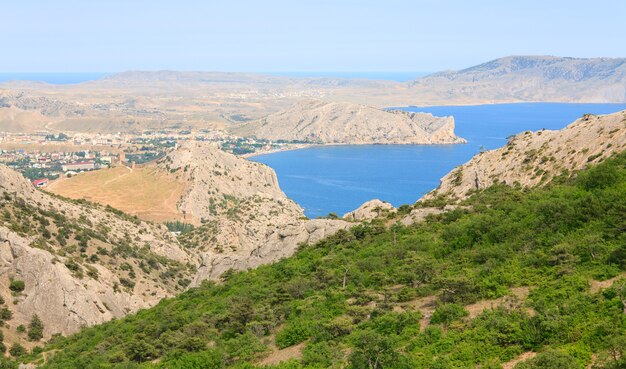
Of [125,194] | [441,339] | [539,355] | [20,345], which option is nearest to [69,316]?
[20,345]

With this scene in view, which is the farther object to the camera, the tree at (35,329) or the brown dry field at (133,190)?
the brown dry field at (133,190)

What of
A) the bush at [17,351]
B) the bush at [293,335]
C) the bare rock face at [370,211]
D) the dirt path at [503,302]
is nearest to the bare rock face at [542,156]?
the bare rock face at [370,211]

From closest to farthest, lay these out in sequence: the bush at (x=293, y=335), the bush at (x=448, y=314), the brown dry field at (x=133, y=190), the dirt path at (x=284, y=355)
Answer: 1. the bush at (x=448, y=314)
2. the dirt path at (x=284, y=355)
3. the bush at (x=293, y=335)
4. the brown dry field at (x=133, y=190)

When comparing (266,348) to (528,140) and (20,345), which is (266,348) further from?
(528,140)

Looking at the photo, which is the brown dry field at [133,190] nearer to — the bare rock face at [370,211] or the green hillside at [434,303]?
the bare rock face at [370,211]

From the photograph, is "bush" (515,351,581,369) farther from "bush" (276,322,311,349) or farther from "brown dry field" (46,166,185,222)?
"brown dry field" (46,166,185,222)

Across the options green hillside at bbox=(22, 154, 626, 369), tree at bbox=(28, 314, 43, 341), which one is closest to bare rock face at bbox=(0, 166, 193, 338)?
tree at bbox=(28, 314, 43, 341)
